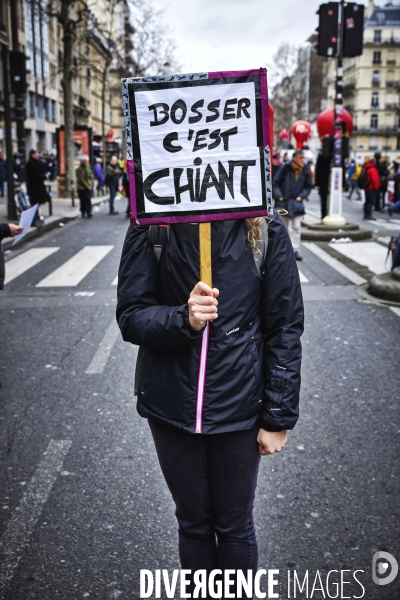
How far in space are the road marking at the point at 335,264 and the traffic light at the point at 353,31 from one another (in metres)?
4.66

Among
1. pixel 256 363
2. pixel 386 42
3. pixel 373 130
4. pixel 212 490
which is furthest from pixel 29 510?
pixel 386 42

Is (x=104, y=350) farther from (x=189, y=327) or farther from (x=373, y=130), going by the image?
(x=373, y=130)

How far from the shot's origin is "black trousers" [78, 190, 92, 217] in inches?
782

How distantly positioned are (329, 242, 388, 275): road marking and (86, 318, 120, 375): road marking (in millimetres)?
5200

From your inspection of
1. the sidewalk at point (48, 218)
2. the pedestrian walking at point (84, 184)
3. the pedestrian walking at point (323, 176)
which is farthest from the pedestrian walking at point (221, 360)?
the pedestrian walking at point (84, 184)

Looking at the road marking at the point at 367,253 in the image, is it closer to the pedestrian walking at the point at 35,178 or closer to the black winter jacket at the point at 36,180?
the pedestrian walking at the point at 35,178

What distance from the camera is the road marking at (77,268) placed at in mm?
9695

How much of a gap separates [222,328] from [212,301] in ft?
0.61

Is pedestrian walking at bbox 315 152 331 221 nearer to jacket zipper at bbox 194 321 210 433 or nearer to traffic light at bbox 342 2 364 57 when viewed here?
traffic light at bbox 342 2 364 57

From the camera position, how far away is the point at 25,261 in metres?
11.7

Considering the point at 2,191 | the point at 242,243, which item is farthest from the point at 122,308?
the point at 2,191

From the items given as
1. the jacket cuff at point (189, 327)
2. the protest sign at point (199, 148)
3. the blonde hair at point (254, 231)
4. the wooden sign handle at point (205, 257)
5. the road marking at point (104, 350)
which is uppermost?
the protest sign at point (199, 148)

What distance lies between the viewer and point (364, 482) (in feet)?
11.9

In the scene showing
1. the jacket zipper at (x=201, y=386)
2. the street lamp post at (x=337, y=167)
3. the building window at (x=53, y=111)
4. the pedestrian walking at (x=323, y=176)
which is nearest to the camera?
the jacket zipper at (x=201, y=386)
